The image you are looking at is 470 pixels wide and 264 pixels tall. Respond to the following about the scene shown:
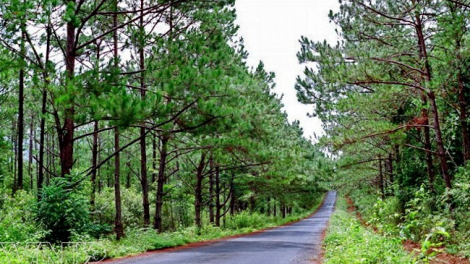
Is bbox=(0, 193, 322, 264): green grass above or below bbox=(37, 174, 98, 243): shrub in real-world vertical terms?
below

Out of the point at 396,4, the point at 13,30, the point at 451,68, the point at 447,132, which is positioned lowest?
the point at 447,132

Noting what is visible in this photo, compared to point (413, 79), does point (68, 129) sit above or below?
below

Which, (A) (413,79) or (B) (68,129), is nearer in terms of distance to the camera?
(B) (68,129)

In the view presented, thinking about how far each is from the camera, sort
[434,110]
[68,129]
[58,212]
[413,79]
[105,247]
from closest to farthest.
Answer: [58,212] → [105,247] → [68,129] → [434,110] → [413,79]

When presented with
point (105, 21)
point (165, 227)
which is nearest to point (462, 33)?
point (105, 21)

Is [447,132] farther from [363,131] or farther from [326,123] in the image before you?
[326,123]

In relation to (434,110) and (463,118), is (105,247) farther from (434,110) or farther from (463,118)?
(463,118)

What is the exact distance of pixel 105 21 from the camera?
645 inches

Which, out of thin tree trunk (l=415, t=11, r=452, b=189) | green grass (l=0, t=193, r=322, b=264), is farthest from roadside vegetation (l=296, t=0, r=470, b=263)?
green grass (l=0, t=193, r=322, b=264)

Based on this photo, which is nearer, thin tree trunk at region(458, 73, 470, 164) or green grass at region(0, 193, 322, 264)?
green grass at region(0, 193, 322, 264)

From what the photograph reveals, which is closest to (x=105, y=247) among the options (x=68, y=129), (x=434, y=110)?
(x=68, y=129)

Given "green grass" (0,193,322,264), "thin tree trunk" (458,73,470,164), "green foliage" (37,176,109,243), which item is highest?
"thin tree trunk" (458,73,470,164)

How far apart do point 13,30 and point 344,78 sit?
8.96 metres

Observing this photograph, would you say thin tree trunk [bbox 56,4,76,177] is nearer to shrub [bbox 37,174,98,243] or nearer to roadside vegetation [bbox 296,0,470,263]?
shrub [bbox 37,174,98,243]
